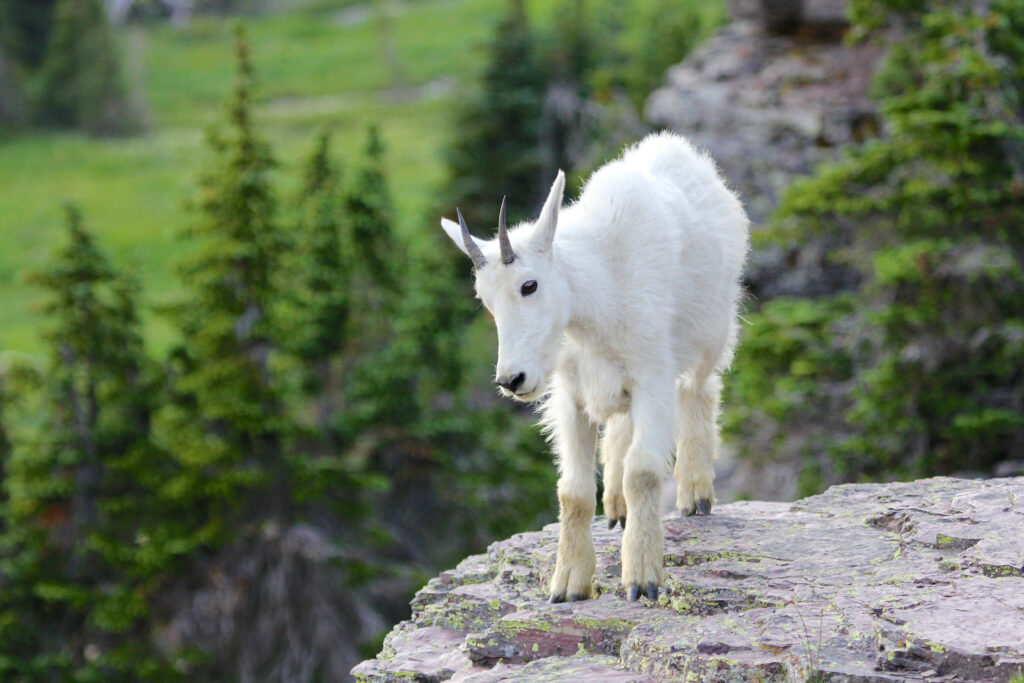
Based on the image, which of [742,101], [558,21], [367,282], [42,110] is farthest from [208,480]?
[42,110]

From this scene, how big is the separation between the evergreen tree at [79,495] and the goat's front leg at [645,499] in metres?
10.9

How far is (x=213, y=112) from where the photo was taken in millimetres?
30391

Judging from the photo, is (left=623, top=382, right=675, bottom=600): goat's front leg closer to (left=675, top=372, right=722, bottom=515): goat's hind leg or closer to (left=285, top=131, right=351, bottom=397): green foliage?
(left=675, top=372, right=722, bottom=515): goat's hind leg

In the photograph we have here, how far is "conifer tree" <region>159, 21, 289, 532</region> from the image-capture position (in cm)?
1574

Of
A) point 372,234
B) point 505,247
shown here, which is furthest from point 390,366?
point 505,247

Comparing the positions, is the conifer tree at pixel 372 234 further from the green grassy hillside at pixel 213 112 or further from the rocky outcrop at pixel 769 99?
the green grassy hillside at pixel 213 112

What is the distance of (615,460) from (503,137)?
21514mm

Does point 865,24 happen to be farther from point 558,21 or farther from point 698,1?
point 698,1

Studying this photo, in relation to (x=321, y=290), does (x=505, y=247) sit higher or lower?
higher

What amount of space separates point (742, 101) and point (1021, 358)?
8075mm

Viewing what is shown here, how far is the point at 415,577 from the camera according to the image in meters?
17.0

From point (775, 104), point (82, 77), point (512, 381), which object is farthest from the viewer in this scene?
point (82, 77)

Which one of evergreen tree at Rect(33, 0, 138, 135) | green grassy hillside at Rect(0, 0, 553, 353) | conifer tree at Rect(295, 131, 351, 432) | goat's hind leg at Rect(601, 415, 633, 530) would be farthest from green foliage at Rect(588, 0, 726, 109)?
evergreen tree at Rect(33, 0, 138, 135)

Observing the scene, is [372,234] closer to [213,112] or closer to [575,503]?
[213,112]
